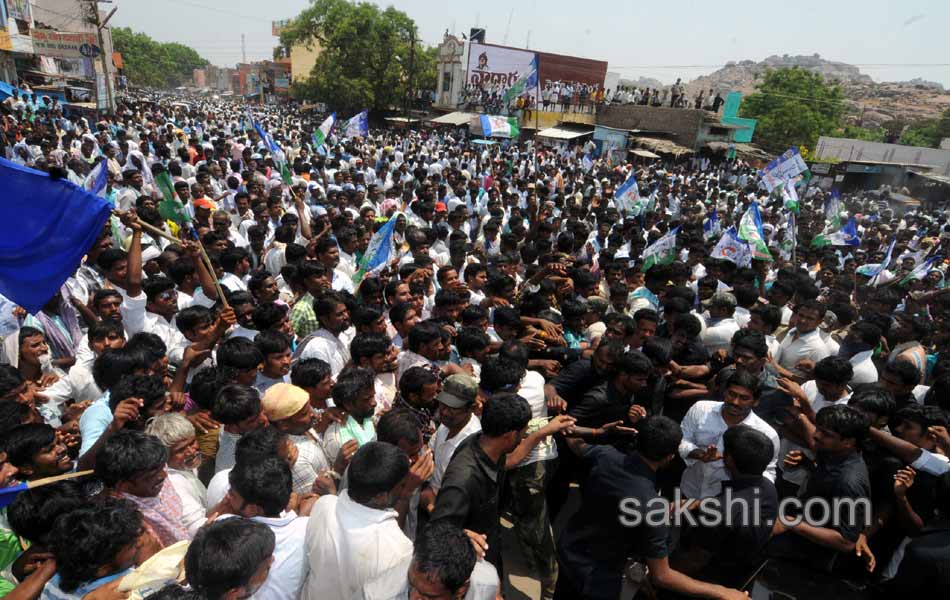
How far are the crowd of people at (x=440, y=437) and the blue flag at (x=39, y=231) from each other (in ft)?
1.05

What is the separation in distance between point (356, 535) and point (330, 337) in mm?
2006

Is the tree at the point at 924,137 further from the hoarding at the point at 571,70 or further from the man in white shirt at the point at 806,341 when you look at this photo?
the man in white shirt at the point at 806,341

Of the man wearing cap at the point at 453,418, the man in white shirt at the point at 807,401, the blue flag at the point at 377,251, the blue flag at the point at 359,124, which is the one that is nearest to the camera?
the man wearing cap at the point at 453,418

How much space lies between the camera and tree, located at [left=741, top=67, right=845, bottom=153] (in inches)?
1705

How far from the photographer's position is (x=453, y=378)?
2.72 m

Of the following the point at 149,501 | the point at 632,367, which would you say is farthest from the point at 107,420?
the point at 632,367

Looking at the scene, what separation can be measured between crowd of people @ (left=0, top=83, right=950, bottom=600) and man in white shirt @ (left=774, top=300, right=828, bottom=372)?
31 millimetres

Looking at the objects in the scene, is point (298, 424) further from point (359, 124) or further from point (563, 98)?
point (563, 98)

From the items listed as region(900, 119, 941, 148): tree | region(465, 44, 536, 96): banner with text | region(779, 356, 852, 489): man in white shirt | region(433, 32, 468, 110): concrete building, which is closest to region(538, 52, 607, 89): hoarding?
region(465, 44, 536, 96): banner with text

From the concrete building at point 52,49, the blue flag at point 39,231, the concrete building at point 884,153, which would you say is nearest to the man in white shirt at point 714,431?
the blue flag at point 39,231

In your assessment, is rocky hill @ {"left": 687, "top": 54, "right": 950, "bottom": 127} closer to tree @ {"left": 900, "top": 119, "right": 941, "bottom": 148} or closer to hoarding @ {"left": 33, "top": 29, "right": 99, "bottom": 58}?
tree @ {"left": 900, "top": 119, "right": 941, "bottom": 148}

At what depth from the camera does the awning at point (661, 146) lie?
2657 centimetres

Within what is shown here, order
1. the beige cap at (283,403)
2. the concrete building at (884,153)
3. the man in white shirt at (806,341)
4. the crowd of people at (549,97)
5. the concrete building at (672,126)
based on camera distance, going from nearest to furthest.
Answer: the beige cap at (283,403)
the man in white shirt at (806,341)
the concrete building at (672,126)
the concrete building at (884,153)
the crowd of people at (549,97)

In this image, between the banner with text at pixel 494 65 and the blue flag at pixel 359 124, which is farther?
the banner with text at pixel 494 65
